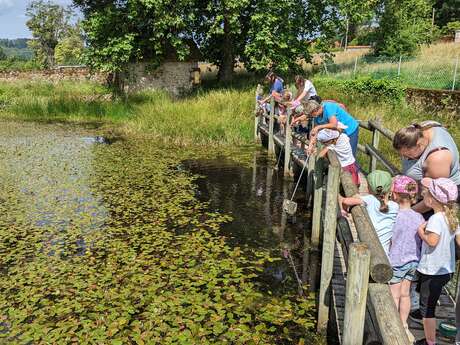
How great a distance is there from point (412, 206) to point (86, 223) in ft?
18.0

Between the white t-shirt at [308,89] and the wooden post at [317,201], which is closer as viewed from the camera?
the wooden post at [317,201]

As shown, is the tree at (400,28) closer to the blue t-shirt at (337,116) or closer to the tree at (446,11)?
the tree at (446,11)

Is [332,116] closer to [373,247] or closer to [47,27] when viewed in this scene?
[373,247]

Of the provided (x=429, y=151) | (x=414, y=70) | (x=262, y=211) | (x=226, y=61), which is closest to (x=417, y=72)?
(x=414, y=70)

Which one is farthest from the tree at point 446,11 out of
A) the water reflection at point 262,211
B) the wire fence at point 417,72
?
the water reflection at point 262,211

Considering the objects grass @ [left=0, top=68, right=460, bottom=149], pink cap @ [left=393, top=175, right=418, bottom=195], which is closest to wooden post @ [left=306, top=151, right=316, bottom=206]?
grass @ [left=0, top=68, right=460, bottom=149]

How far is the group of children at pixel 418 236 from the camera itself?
3.30m

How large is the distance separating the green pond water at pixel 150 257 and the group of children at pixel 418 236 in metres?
1.31

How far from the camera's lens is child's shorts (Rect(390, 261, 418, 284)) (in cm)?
358

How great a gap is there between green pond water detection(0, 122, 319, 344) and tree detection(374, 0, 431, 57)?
25.3 m

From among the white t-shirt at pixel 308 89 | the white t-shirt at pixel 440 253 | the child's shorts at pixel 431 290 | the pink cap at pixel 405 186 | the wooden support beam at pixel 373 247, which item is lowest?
the child's shorts at pixel 431 290

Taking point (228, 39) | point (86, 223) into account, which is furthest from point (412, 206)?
point (228, 39)

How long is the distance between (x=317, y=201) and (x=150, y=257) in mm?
2467

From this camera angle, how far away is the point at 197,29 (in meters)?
22.7
